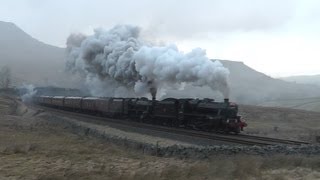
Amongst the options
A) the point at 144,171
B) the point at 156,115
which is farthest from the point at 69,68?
the point at 144,171

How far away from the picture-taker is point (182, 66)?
36469 millimetres

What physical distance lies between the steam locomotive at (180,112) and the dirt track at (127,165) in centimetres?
871

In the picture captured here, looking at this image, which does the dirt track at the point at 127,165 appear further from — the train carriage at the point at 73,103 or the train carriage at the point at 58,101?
the train carriage at the point at 58,101

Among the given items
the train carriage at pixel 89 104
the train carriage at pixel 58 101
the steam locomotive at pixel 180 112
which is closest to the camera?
the steam locomotive at pixel 180 112

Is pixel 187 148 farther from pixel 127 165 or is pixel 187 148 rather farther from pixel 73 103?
pixel 73 103

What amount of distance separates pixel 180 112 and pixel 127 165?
1509 cm

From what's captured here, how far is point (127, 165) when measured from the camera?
66.1 ft

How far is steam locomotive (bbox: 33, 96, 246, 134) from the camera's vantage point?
3175 centimetres

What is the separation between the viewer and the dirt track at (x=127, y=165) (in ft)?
56.7

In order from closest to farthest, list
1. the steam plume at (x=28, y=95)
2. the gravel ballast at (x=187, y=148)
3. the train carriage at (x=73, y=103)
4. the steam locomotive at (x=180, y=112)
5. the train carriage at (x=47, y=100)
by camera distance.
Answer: the gravel ballast at (x=187, y=148) → the steam locomotive at (x=180, y=112) → the train carriage at (x=73, y=103) → the train carriage at (x=47, y=100) → the steam plume at (x=28, y=95)

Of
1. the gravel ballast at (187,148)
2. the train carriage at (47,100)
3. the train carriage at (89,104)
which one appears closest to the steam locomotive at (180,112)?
the train carriage at (89,104)

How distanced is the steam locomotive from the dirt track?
8.71 metres

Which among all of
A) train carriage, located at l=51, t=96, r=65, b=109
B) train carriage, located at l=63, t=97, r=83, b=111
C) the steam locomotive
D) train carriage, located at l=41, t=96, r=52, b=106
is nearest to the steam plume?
train carriage, located at l=41, t=96, r=52, b=106

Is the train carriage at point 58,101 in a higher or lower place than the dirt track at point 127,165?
higher
